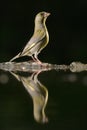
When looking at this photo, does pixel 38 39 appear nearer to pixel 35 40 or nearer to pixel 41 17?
pixel 35 40

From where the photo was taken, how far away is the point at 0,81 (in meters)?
4.43

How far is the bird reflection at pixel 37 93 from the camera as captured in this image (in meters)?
3.10

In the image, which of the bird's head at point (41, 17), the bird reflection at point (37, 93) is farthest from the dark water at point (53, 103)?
Result: the bird's head at point (41, 17)

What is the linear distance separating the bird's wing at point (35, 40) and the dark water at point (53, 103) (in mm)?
423

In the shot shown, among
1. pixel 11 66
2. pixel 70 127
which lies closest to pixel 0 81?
pixel 11 66

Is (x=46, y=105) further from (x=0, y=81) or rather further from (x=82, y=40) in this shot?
(x=82, y=40)

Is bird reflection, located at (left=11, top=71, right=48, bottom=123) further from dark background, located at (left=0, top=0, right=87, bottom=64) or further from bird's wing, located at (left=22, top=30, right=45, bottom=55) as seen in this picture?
dark background, located at (left=0, top=0, right=87, bottom=64)

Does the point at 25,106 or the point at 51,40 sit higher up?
the point at 25,106

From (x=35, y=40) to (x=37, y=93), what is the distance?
54.8 inches

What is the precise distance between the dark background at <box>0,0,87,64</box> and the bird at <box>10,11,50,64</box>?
0.20 metres

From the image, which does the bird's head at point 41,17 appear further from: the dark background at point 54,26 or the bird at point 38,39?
the dark background at point 54,26

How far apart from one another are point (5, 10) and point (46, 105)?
2.34 metres

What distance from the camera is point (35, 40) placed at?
5.05 meters

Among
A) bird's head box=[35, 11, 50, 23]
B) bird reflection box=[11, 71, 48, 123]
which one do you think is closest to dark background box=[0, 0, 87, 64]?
bird's head box=[35, 11, 50, 23]
